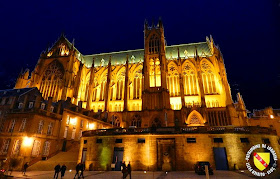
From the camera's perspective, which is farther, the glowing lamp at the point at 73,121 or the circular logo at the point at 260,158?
the glowing lamp at the point at 73,121

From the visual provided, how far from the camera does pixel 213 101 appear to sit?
136 feet

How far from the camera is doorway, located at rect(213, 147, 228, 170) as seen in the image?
754 inches

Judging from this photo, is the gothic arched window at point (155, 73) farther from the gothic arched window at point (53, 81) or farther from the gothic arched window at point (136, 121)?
the gothic arched window at point (53, 81)

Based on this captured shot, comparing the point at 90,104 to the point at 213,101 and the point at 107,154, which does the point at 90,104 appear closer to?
the point at 107,154

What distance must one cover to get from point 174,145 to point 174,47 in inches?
1649

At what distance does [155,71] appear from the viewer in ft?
145

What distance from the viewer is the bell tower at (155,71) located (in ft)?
128

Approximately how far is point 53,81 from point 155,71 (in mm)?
29693

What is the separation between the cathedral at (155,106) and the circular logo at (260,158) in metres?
0.67

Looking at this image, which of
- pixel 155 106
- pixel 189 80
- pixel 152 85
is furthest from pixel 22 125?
pixel 189 80

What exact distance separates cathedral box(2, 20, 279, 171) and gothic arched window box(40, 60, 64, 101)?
266 millimetres

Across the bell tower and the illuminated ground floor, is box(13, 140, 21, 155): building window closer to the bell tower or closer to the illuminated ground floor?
the illuminated ground floor

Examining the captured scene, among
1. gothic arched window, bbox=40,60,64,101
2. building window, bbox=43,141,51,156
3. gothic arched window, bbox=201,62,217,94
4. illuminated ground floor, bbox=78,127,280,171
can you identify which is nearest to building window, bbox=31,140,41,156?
building window, bbox=43,141,51,156

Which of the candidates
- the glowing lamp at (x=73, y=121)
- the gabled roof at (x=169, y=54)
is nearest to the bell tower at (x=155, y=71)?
the gabled roof at (x=169, y=54)
